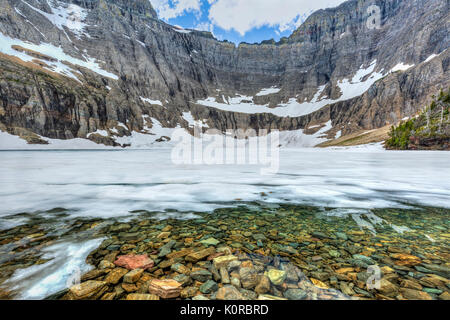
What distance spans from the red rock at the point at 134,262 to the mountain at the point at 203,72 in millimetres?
89763

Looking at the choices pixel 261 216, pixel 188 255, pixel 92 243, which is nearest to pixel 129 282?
pixel 188 255

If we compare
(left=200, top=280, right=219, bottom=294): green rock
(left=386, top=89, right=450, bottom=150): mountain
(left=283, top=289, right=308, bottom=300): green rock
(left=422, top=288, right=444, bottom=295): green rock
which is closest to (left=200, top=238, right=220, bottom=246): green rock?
(left=200, top=280, right=219, bottom=294): green rock

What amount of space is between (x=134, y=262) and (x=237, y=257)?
1.57 metres

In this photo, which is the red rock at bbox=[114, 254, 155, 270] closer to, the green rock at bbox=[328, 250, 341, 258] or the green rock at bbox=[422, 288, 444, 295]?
the green rock at bbox=[328, 250, 341, 258]

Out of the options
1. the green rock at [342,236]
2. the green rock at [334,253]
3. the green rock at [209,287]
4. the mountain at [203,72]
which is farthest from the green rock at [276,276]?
the mountain at [203,72]

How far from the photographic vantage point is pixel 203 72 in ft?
525

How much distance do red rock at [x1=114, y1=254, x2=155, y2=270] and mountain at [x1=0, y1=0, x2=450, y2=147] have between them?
89.8 m

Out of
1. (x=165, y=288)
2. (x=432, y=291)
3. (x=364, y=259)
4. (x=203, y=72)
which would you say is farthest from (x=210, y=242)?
(x=203, y=72)

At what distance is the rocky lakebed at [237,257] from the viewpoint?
238 cm

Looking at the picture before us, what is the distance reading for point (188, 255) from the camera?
10.6ft

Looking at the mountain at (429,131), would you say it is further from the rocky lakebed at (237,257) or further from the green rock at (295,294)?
the green rock at (295,294)

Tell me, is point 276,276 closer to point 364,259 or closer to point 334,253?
point 334,253

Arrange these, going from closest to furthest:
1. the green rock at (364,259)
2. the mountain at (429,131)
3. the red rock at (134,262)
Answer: the red rock at (134,262)
the green rock at (364,259)
the mountain at (429,131)

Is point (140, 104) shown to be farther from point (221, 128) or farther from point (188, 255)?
point (188, 255)
